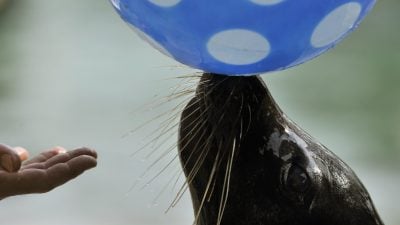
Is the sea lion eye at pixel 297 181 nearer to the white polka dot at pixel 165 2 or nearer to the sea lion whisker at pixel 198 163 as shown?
the sea lion whisker at pixel 198 163

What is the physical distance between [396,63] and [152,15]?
2.09 meters

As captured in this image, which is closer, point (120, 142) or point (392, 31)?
point (120, 142)

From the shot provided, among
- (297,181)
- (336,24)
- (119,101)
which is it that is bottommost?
(297,181)

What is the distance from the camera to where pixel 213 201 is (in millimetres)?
799

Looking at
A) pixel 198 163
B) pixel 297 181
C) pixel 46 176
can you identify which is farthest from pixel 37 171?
pixel 297 181

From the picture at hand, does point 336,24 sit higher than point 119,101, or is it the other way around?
point 119,101

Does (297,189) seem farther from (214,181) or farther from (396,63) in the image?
(396,63)

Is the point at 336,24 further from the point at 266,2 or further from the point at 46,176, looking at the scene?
the point at 46,176

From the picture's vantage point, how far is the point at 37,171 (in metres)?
0.87

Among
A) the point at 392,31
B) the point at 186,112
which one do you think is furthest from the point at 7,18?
the point at 186,112

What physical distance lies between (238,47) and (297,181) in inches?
8.0

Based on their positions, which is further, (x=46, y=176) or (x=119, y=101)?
(x=119, y=101)

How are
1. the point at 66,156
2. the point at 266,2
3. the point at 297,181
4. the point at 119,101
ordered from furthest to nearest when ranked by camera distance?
the point at 119,101 < the point at 66,156 < the point at 297,181 < the point at 266,2

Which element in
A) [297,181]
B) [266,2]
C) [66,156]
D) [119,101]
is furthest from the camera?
[119,101]
